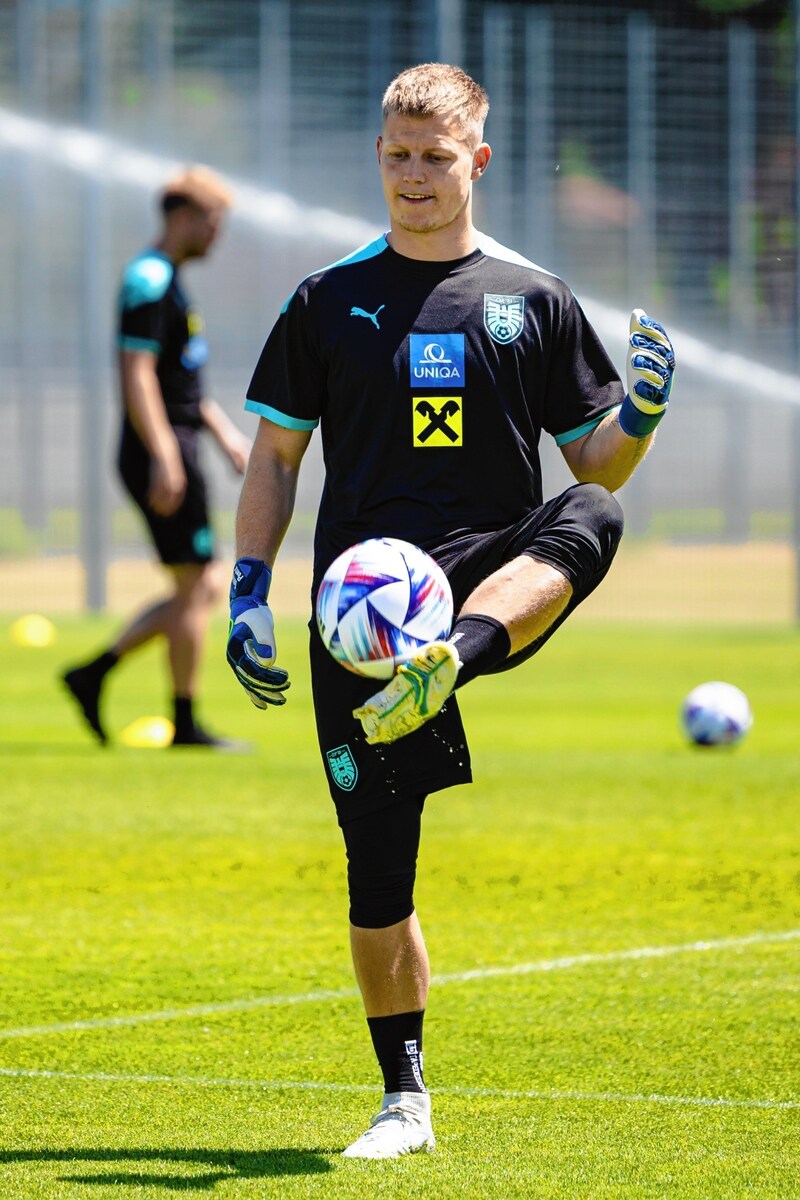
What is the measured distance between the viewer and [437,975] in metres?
5.82

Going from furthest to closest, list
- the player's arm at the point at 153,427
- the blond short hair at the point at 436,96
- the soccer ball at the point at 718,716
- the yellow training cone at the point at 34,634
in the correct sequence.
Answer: the yellow training cone at the point at 34,634, the soccer ball at the point at 718,716, the player's arm at the point at 153,427, the blond short hair at the point at 436,96

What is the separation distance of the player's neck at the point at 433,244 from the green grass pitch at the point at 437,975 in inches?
68.3

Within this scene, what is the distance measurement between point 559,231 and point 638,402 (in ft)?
62.3

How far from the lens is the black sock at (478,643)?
3.92m

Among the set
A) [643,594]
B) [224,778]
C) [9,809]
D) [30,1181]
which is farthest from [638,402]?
[643,594]

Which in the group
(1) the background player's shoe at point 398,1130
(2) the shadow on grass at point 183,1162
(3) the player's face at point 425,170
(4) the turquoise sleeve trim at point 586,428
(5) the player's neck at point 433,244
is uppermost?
(3) the player's face at point 425,170

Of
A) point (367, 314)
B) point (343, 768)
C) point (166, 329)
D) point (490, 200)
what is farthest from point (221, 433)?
point (490, 200)

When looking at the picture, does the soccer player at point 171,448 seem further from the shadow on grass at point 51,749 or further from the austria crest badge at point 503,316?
the austria crest badge at point 503,316

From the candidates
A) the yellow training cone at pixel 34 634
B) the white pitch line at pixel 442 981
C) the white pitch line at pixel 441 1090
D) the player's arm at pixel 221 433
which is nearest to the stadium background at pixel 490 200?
the yellow training cone at pixel 34 634

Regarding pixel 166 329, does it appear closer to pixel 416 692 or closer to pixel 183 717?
pixel 183 717

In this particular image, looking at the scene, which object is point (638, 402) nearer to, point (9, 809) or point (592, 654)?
point (9, 809)

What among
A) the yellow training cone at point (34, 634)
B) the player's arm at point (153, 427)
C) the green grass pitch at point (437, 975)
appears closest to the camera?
the green grass pitch at point (437, 975)

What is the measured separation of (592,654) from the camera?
57.8ft

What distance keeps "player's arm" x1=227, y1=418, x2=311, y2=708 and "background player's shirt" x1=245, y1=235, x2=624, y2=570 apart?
68 millimetres
